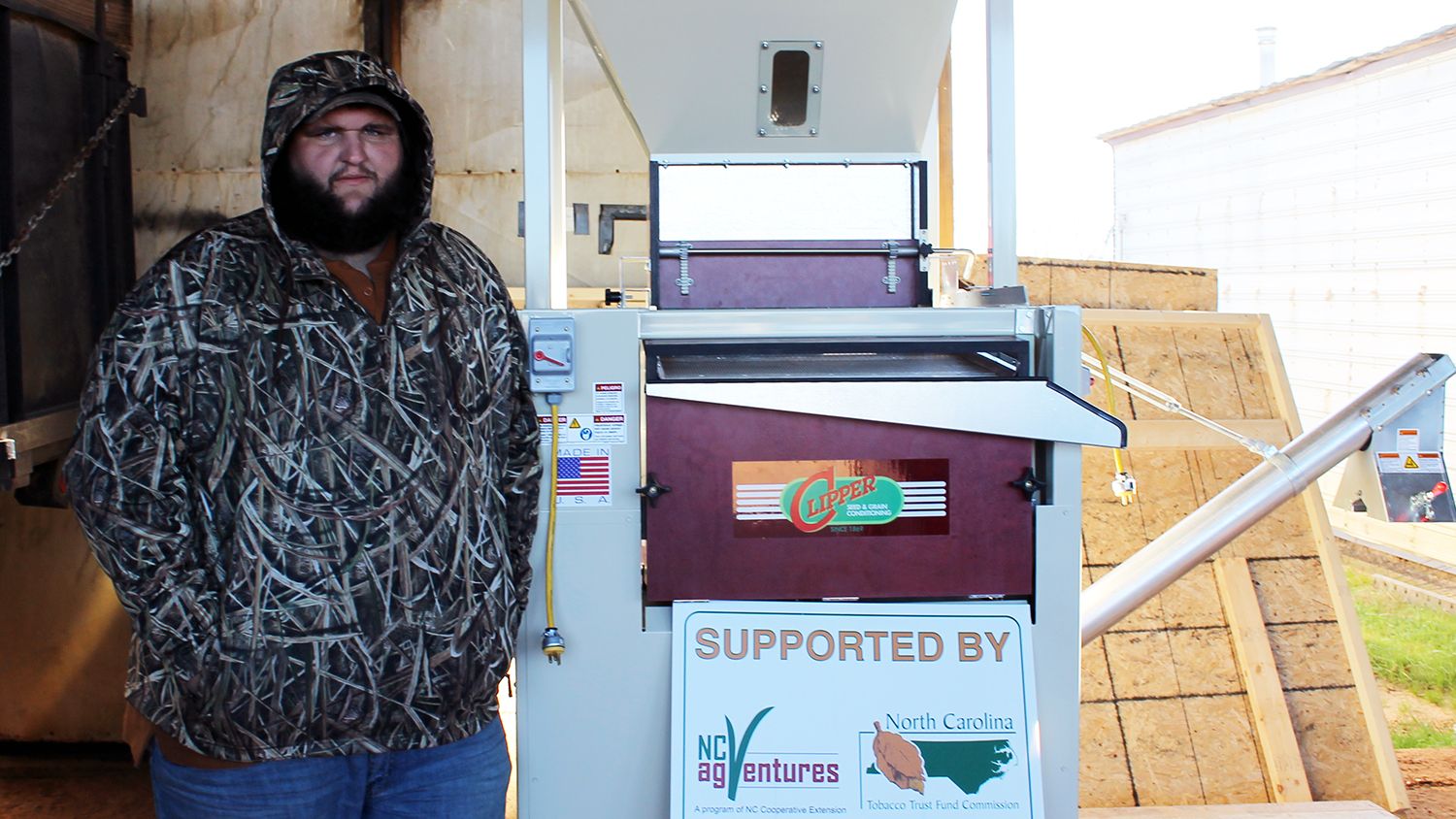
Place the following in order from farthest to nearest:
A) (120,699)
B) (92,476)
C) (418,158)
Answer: (120,699), (418,158), (92,476)

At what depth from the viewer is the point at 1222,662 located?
337cm

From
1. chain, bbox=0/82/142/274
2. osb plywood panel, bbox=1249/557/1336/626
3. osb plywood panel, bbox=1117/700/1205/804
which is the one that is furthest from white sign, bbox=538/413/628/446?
osb plywood panel, bbox=1249/557/1336/626

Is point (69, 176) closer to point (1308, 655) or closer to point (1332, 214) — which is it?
point (1308, 655)

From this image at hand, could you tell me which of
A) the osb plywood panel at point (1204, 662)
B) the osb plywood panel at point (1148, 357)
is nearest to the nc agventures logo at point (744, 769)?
the osb plywood panel at point (1204, 662)

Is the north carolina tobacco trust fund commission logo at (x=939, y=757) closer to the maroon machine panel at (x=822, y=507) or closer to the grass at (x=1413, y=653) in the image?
the maroon machine panel at (x=822, y=507)

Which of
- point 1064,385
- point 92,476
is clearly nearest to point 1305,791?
point 1064,385

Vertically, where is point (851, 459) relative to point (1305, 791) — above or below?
above

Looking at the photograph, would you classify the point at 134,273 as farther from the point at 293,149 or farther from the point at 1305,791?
the point at 1305,791

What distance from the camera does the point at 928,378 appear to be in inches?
67.2

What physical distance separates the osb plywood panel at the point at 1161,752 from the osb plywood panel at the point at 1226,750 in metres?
0.03

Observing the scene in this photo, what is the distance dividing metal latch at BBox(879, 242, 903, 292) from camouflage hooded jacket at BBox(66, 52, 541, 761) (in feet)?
2.58

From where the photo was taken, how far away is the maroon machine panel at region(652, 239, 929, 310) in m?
1.93

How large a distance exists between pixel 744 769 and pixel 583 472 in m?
0.53

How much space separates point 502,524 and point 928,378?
0.71 meters
